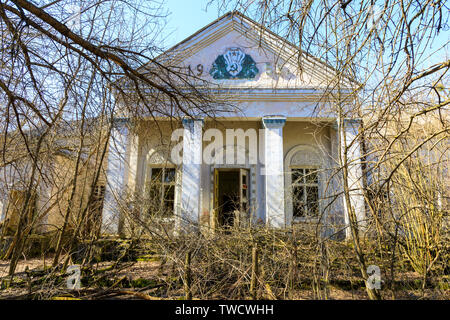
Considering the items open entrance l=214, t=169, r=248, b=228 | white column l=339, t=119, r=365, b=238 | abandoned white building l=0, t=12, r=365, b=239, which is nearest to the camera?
white column l=339, t=119, r=365, b=238

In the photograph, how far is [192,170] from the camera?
8461 millimetres

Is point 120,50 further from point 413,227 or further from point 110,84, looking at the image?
point 413,227

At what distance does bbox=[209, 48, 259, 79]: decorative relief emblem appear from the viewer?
914 cm

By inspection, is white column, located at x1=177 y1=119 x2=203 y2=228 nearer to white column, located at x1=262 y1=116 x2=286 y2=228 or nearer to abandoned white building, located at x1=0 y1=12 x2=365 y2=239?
abandoned white building, located at x1=0 y1=12 x2=365 y2=239

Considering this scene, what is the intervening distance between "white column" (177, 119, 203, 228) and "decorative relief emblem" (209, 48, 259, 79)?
1.82 metres

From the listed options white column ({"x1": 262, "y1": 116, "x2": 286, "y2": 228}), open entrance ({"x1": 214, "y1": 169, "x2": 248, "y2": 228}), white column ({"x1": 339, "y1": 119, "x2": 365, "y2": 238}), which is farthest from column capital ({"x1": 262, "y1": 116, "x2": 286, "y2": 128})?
white column ({"x1": 339, "y1": 119, "x2": 365, "y2": 238})

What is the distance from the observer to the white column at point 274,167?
8164 mm

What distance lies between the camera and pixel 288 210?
9.23m

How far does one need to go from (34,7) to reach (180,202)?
5.93 metres

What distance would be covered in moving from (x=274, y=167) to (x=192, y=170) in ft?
7.51

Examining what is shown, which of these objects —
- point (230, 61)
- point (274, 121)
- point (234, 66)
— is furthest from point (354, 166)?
point (230, 61)

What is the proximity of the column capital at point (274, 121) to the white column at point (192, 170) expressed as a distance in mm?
1892

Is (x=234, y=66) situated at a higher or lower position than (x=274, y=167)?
higher

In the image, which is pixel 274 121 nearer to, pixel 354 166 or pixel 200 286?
pixel 354 166
